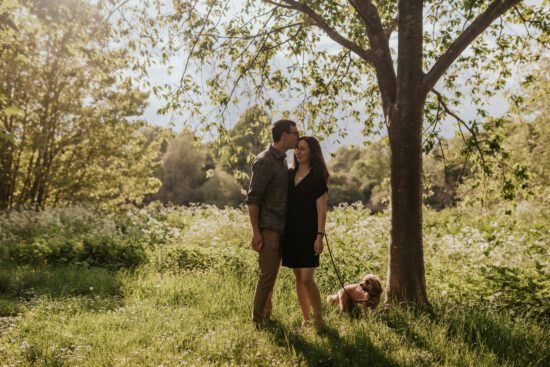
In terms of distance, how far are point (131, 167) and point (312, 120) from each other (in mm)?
13633

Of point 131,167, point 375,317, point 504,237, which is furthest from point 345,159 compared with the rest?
point 375,317

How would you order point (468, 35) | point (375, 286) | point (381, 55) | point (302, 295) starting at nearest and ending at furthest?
point (302, 295)
point (468, 35)
point (375, 286)
point (381, 55)

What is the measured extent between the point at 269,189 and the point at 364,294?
1.93 m

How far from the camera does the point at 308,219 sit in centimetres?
507

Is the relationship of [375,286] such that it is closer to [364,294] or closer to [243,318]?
[364,294]

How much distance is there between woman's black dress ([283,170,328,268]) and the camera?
505 cm

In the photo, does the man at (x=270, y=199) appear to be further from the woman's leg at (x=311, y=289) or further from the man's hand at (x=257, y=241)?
the woman's leg at (x=311, y=289)

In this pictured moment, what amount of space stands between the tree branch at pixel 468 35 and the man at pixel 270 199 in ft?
6.48

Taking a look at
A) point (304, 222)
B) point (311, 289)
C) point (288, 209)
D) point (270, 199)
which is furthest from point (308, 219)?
point (311, 289)

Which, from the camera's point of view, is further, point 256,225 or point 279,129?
point 279,129

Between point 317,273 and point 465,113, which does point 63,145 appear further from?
point 465,113

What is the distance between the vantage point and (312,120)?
8156mm

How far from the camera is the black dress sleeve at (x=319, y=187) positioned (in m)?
5.03

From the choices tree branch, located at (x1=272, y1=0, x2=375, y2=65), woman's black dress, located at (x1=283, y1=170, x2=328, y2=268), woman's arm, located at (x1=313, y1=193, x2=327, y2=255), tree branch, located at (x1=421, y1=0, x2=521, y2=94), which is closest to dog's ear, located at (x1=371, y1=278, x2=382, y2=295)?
woman's black dress, located at (x1=283, y1=170, x2=328, y2=268)
